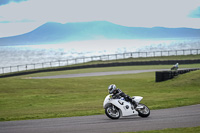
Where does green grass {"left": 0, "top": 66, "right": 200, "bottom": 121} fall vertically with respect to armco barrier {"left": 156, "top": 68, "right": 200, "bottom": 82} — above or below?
below

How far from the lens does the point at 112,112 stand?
16562mm

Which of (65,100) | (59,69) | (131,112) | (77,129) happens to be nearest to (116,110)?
(131,112)

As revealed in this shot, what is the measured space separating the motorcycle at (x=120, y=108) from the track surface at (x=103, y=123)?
0.25 meters

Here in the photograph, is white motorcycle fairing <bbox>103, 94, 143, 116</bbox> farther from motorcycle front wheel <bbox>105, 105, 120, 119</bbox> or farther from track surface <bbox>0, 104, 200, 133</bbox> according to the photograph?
track surface <bbox>0, 104, 200, 133</bbox>

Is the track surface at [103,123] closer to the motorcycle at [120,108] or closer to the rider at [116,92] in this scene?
the motorcycle at [120,108]

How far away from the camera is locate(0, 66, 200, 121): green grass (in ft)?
69.8

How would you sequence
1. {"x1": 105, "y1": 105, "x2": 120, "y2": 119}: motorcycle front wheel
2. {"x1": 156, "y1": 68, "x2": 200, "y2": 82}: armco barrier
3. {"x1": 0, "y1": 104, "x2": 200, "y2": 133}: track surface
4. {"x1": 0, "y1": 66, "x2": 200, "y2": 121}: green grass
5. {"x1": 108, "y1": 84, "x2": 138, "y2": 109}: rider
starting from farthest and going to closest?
{"x1": 156, "y1": 68, "x2": 200, "y2": 82}: armco barrier
{"x1": 0, "y1": 66, "x2": 200, "y2": 121}: green grass
{"x1": 105, "y1": 105, "x2": 120, "y2": 119}: motorcycle front wheel
{"x1": 108, "y1": 84, "x2": 138, "y2": 109}: rider
{"x1": 0, "y1": 104, "x2": 200, "y2": 133}: track surface

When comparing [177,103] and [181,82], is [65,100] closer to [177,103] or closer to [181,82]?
[177,103]

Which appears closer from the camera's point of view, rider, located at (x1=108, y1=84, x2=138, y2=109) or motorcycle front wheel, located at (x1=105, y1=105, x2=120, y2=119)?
rider, located at (x1=108, y1=84, x2=138, y2=109)

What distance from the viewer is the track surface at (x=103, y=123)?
14445mm

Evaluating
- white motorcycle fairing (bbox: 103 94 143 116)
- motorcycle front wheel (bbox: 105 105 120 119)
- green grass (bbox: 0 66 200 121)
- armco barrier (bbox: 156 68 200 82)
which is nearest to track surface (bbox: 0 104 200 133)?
motorcycle front wheel (bbox: 105 105 120 119)

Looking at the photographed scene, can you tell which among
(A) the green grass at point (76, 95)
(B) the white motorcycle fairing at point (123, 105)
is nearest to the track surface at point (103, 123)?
(B) the white motorcycle fairing at point (123, 105)

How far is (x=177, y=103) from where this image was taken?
21.8 meters

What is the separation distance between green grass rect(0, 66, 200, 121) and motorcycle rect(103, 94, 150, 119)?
2.92 meters
